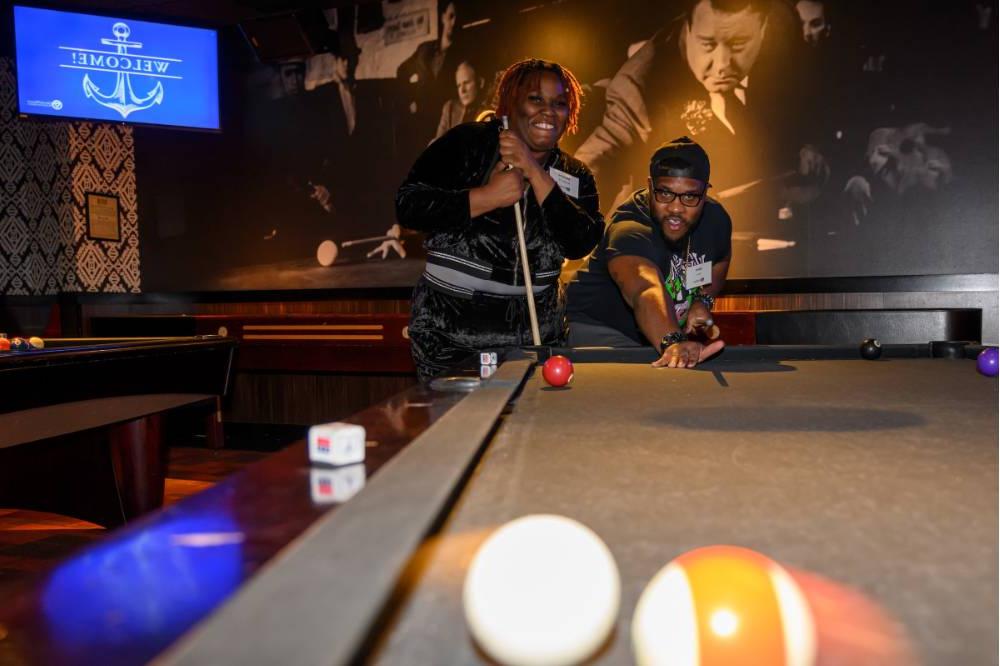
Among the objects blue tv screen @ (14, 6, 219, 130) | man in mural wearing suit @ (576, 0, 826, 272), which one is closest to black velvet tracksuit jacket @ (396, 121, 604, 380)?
man in mural wearing suit @ (576, 0, 826, 272)

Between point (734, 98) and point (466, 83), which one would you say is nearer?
point (734, 98)

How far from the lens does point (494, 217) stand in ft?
6.95

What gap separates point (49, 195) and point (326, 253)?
2.06m

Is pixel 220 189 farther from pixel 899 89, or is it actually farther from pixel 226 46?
pixel 899 89

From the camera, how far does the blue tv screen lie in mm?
4230

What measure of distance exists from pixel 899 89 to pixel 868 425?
143 inches

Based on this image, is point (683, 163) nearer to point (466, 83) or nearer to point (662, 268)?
point (662, 268)

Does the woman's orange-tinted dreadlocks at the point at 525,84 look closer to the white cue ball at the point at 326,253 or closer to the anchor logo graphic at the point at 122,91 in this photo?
the white cue ball at the point at 326,253

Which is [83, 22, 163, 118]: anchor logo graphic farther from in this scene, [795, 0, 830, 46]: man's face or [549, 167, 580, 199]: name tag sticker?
[795, 0, 830, 46]: man's face

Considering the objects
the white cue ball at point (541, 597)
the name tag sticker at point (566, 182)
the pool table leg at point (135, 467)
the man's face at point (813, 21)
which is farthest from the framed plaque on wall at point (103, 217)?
the white cue ball at point (541, 597)

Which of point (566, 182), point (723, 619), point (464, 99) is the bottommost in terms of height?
point (723, 619)

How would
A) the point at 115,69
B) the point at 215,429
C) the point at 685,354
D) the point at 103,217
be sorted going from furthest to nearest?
the point at 103,217, the point at 115,69, the point at 215,429, the point at 685,354

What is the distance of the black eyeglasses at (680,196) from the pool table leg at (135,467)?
5.71 feet

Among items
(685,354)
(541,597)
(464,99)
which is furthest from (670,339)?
(464,99)
